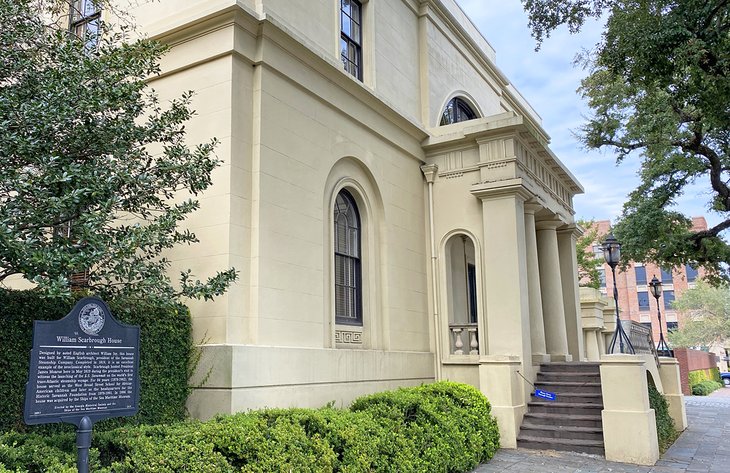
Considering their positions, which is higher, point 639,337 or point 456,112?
point 456,112

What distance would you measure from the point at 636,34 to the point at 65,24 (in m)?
11.8

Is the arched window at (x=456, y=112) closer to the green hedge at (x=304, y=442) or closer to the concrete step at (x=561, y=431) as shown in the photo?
the concrete step at (x=561, y=431)

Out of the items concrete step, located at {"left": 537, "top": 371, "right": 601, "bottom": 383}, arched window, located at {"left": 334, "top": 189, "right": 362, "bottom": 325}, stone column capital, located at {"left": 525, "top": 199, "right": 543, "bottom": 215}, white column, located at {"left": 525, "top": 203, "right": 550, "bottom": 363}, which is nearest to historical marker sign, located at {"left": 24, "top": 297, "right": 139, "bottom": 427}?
arched window, located at {"left": 334, "top": 189, "right": 362, "bottom": 325}

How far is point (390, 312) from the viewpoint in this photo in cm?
1338

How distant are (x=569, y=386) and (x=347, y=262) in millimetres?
5856

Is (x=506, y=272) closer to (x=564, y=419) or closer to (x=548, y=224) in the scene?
(x=564, y=419)

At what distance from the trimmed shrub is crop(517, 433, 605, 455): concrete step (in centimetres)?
170

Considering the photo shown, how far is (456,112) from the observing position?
19344mm

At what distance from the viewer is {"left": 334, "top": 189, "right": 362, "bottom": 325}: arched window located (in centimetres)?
1265

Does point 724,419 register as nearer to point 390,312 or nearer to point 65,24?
point 390,312

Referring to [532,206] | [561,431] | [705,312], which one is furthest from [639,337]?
[705,312]

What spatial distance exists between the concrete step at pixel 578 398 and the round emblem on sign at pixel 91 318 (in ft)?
33.5

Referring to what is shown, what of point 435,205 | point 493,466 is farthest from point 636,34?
point 493,466

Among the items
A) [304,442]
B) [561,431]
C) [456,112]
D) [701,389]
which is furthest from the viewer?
[701,389]
